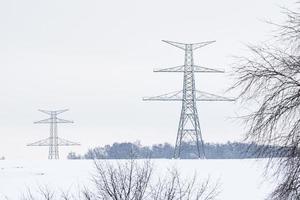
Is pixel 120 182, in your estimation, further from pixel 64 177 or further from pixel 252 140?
pixel 64 177

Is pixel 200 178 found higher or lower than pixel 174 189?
higher

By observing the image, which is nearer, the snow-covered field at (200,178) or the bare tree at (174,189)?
the bare tree at (174,189)

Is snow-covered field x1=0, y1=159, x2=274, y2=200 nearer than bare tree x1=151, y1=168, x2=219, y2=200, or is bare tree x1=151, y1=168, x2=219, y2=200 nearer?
bare tree x1=151, y1=168, x2=219, y2=200

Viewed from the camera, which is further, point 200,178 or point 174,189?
point 200,178

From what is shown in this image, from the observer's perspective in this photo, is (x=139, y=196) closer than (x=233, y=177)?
Yes

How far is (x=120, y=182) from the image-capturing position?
20.0 meters

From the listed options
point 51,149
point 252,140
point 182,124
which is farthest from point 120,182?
point 51,149

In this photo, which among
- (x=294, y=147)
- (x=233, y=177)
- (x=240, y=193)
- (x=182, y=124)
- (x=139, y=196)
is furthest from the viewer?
(x=182, y=124)

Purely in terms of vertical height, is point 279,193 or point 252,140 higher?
point 252,140

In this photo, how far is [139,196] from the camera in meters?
18.9

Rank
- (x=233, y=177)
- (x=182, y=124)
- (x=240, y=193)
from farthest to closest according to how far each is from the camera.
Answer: (x=182, y=124) → (x=233, y=177) → (x=240, y=193)

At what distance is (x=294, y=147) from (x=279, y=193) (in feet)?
2.44

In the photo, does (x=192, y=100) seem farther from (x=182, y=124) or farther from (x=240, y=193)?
(x=240, y=193)

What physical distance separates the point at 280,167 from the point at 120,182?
1080 cm
